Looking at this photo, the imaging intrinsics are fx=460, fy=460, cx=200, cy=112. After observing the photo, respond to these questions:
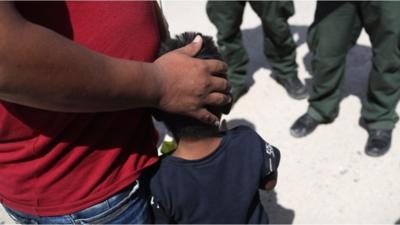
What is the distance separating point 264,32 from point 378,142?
117cm

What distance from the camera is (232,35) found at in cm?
349

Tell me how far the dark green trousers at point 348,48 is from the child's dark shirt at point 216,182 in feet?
5.07

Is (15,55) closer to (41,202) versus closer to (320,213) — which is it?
(41,202)

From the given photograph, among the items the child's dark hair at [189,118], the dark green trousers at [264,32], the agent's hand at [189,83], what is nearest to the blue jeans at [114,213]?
the child's dark hair at [189,118]

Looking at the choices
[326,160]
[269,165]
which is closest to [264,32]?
[326,160]

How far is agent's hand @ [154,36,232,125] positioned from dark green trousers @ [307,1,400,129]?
5.84 ft

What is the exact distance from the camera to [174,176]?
1.40 m

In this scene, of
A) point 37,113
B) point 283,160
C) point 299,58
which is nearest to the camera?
point 37,113

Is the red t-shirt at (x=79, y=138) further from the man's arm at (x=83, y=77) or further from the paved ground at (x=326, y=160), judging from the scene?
the paved ground at (x=326, y=160)

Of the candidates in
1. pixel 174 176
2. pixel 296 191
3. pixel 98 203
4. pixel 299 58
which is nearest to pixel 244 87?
pixel 299 58

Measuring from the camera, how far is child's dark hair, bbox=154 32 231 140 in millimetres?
1308

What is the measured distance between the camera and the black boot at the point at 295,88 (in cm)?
355

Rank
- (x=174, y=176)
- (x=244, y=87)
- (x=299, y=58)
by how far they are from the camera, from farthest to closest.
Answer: (x=299, y=58) → (x=244, y=87) → (x=174, y=176)

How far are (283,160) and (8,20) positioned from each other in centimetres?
240
